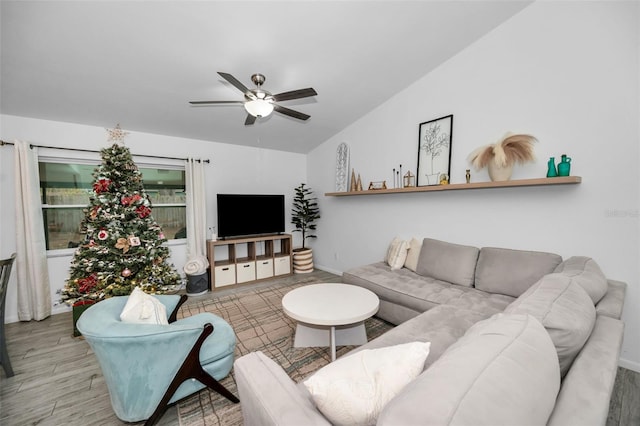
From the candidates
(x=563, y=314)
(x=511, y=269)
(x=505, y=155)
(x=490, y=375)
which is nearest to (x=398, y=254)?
(x=511, y=269)

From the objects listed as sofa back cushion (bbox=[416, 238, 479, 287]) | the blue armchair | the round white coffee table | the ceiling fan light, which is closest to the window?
the blue armchair

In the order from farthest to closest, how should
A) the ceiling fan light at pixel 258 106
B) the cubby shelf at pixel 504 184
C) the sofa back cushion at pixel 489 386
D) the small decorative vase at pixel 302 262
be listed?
the small decorative vase at pixel 302 262 < the ceiling fan light at pixel 258 106 < the cubby shelf at pixel 504 184 < the sofa back cushion at pixel 489 386

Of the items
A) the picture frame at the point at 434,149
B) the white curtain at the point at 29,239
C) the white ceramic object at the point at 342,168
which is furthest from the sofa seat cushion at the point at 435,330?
the white curtain at the point at 29,239

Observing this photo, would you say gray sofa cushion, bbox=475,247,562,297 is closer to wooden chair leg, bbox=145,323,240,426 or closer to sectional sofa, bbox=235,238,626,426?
sectional sofa, bbox=235,238,626,426

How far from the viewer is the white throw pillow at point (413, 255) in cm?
301

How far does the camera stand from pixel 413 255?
3.05m

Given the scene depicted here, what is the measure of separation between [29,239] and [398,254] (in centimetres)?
439

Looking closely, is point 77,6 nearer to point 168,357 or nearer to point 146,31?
point 146,31

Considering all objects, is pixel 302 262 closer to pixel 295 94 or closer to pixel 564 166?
pixel 295 94

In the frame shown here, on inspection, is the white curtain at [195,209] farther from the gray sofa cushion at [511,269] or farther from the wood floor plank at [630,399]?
the wood floor plank at [630,399]

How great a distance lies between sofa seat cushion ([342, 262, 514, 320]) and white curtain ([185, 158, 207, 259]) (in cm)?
246

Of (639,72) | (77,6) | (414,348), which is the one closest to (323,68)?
(77,6)

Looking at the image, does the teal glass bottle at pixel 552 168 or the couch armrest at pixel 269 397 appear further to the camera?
the teal glass bottle at pixel 552 168

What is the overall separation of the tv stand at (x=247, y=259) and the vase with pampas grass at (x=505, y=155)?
3.21 meters
